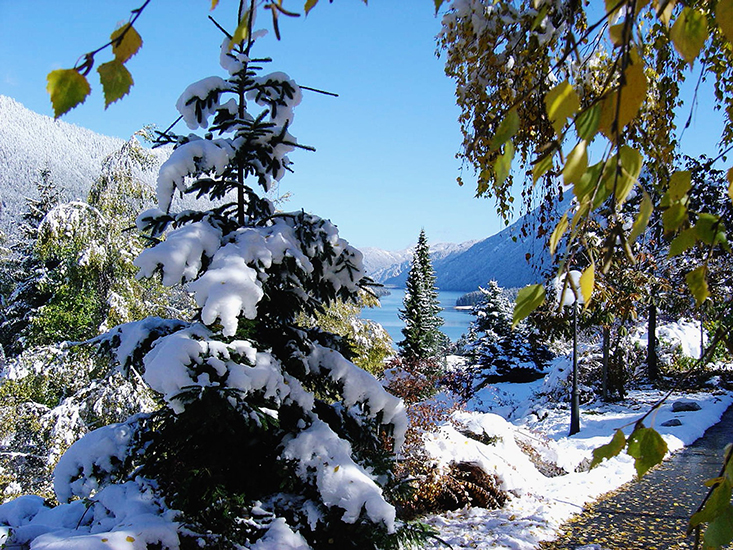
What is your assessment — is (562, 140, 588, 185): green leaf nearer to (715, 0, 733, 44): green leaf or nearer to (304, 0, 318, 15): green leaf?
(715, 0, 733, 44): green leaf

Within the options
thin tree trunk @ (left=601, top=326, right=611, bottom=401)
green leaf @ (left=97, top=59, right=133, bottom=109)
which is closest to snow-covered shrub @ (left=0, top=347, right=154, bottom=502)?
green leaf @ (left=97, top=59, right=133, bottom=109)

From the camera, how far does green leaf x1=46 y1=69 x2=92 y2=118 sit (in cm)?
60

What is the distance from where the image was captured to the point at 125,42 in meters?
0.65

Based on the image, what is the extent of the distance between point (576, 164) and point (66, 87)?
0.64 meters

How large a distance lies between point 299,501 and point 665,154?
303cm

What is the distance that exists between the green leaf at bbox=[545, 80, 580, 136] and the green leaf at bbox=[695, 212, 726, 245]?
0.37 meters

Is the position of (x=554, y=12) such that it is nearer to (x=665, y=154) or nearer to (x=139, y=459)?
(x=665, y=154)

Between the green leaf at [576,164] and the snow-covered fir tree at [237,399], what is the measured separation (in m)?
2.15

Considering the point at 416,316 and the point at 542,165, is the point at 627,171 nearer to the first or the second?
the point at 542,165

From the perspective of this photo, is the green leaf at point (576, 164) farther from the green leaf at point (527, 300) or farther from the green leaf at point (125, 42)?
the green leaf at point (125, 42)

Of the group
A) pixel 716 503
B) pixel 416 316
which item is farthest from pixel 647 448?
pixel 416 316

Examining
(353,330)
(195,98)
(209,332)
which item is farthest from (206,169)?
(353,330)

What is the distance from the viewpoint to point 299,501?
3.10 m

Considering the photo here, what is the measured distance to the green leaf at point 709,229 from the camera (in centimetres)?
81
